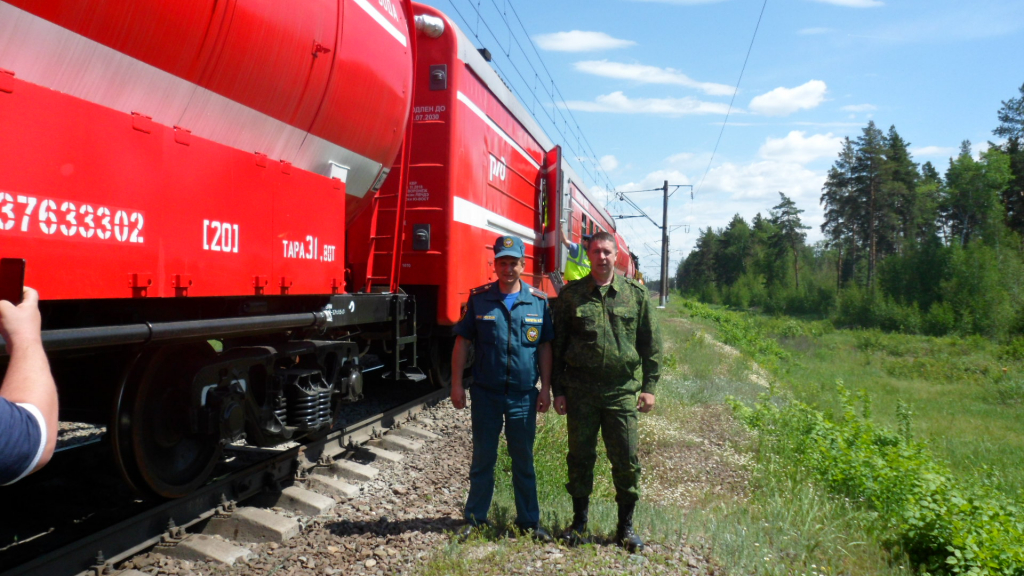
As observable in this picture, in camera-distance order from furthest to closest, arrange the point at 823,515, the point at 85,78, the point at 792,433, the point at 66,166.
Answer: the point at 792,433 → the point at 823,515 → the point at 85,78 → the point at 66,166

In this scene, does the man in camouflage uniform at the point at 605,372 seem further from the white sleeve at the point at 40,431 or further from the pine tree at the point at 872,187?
the pine tree at the point at 872,187

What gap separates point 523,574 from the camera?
11.9 ft

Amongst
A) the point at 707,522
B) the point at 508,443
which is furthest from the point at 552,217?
the point at 508,443

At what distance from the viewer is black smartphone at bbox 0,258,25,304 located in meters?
2.39

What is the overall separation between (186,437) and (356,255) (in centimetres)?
239

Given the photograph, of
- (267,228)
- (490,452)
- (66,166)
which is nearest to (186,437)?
(267,228)

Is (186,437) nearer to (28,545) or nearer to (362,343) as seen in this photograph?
(28,545)

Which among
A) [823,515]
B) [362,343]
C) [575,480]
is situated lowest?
[823,515]

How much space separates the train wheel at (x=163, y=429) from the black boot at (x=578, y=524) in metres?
2.32

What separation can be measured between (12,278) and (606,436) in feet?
10.2

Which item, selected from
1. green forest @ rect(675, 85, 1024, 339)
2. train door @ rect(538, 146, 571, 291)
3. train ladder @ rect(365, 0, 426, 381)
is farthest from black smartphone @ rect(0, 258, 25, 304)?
green forest @ rect(675, 85, 1024, 339)

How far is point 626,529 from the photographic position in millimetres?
4156

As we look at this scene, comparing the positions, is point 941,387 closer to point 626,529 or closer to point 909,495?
point 909,495

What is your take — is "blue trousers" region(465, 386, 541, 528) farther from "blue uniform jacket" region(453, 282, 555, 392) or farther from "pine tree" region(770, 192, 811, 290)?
"pine tree" region(770, 192, 811, 290)
